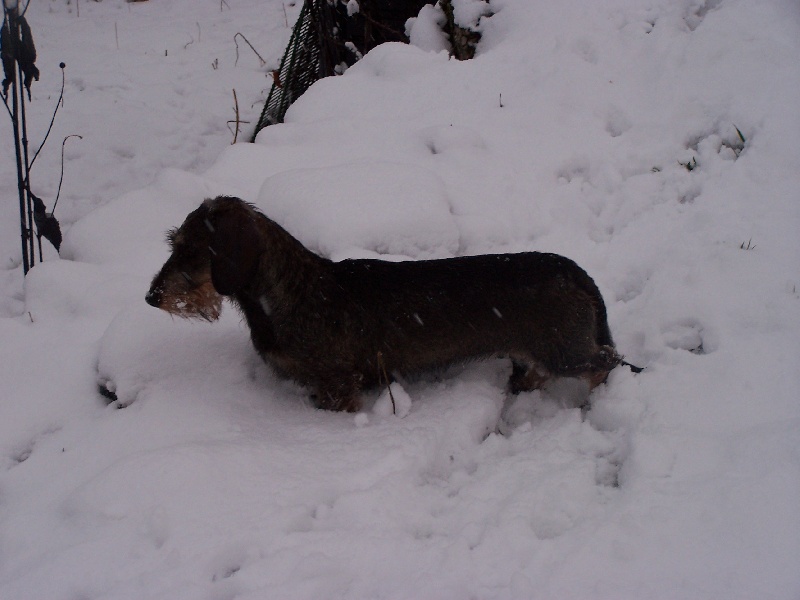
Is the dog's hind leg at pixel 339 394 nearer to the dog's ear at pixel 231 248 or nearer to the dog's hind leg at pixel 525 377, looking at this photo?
the dog's ear at pixel 231 248

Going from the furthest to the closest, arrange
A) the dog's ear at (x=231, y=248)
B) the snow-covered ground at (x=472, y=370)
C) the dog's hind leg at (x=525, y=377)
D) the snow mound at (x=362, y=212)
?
the snow mound at (x=362, y=212) → the dog's hind leg at (x=525, y=377) → the dog's ear at (x=231, y=248) → the snow-covered ground at (x=472, y=370)

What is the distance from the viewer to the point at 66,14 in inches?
431

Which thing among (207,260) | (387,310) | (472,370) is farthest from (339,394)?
(207,260)

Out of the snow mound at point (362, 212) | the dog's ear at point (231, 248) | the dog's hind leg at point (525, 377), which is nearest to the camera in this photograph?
the dog's ear at point (231, 248)

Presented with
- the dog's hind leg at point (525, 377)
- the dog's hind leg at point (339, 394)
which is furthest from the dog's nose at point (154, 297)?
the dog's hind leg at point (525, 377)

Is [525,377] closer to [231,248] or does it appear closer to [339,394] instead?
[339,394]

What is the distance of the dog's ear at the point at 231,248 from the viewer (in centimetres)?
279

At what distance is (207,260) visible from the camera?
2.94 meters

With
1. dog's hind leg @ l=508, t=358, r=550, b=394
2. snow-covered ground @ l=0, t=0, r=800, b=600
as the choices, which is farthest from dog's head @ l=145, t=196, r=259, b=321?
dog's hind leg @ l=508, t=358, r=550, b=394

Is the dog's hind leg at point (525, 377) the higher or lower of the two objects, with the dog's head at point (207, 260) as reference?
lower

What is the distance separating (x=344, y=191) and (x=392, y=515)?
2.54 m

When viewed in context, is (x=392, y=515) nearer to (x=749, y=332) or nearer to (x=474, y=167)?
(x=749, y=332)

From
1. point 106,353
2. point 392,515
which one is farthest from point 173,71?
point 392,515

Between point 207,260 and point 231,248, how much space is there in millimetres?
238
